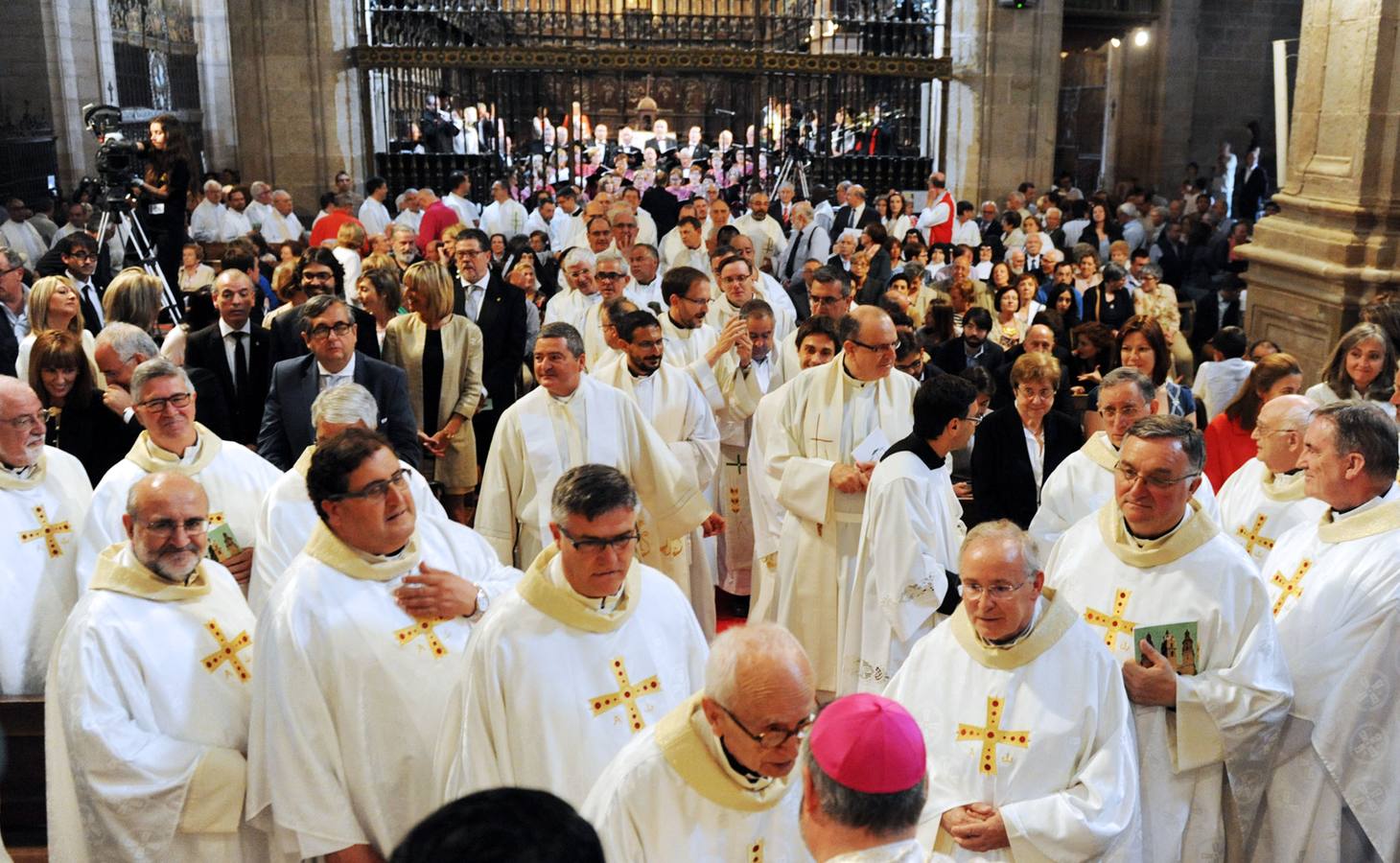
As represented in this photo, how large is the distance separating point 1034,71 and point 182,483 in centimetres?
1567

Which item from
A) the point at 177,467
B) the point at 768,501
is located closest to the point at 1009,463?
the point at 768,501

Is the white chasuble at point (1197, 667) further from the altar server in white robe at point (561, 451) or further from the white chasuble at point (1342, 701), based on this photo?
the altar server in white robe at point (561, 451)

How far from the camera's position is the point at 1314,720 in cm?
397

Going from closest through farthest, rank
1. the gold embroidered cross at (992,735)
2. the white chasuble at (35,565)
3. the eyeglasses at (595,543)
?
the eyeglasses at (595,543)
the gold embroidered cross at (992,735)
the white chasuble at (35,565)

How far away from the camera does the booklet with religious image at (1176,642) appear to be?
3822 mm

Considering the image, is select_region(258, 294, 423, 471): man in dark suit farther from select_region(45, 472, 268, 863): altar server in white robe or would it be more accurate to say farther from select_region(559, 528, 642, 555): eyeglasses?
select_region(559, 528, 642, 555): eyeglasses

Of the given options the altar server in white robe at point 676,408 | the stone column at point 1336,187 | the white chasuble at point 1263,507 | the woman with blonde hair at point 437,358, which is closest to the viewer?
the white chasuble at point 1263,507

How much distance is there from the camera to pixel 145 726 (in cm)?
346

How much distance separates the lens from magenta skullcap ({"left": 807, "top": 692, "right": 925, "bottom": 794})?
7.97 ft

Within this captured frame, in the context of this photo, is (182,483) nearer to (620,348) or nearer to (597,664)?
(597,664)

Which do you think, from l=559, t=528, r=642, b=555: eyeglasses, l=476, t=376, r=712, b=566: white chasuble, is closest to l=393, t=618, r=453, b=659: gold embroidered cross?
l=559, t=528, r=642, b=555: eyeglasses

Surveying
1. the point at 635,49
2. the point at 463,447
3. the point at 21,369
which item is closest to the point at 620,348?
the point at 463,447

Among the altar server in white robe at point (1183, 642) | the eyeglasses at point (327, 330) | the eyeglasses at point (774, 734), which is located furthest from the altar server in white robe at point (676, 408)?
the eyeglasses at point (774, 734)

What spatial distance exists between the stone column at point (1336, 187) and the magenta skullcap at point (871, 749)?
270 inches
